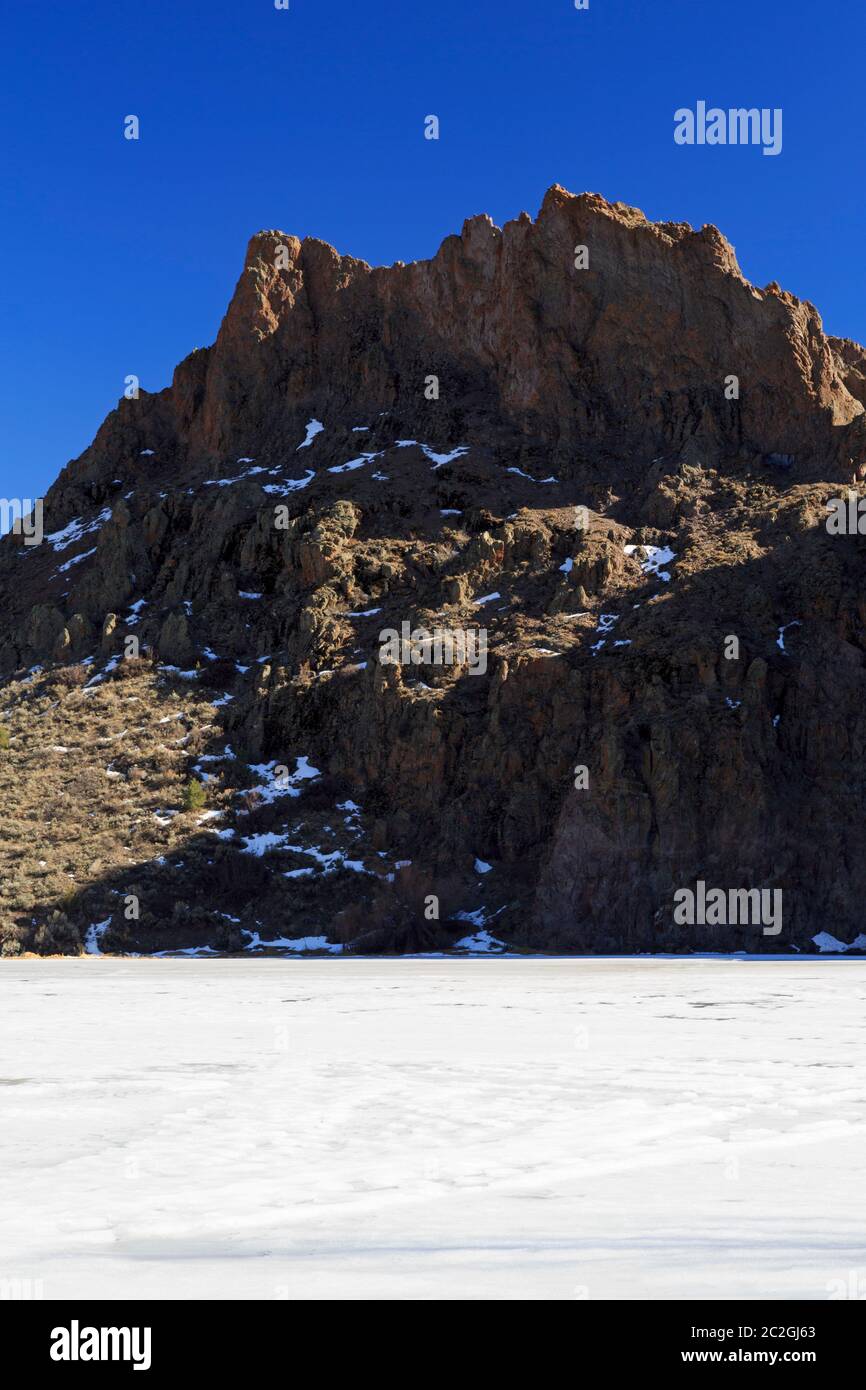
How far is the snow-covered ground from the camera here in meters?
5.84

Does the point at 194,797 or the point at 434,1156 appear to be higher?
the point at 194,797

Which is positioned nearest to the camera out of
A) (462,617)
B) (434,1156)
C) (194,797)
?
(434,1156)

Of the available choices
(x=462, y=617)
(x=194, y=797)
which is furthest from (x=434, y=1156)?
(x=462, y=617)

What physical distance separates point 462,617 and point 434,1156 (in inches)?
1937

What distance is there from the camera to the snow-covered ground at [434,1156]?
5.84 meters

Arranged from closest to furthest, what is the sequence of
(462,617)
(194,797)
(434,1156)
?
(434,1156) < (194,797) < (462,617)

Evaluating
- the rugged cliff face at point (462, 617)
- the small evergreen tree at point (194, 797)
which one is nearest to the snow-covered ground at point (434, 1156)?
the rugged cliff face at point (462, 617)

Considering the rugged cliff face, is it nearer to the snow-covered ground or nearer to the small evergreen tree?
the small evergreen tree

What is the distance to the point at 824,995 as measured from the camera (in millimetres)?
22641

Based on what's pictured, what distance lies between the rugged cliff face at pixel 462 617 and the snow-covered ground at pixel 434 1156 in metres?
26.9

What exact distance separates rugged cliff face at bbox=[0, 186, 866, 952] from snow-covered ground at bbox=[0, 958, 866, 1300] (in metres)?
26.9

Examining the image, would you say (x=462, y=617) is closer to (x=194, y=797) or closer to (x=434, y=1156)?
(x=194, y=797)

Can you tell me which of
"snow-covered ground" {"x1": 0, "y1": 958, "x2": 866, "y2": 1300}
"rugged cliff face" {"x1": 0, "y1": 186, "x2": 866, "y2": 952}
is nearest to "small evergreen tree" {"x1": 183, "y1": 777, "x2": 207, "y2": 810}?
Answer: "rugged cliff face" {"x1": 0, "y1": 186, "x2": 866, "y2": 952}

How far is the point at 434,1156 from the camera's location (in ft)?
28.0
